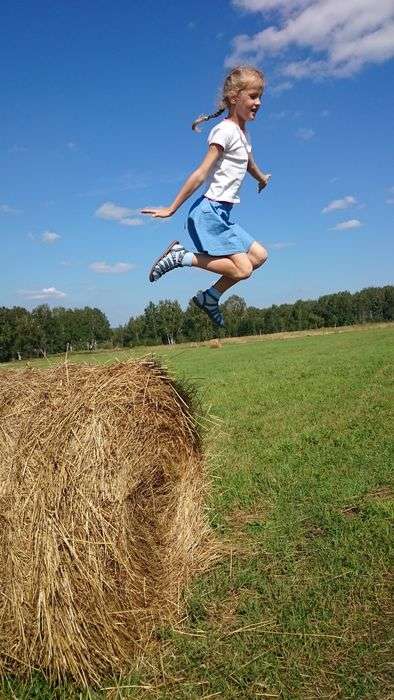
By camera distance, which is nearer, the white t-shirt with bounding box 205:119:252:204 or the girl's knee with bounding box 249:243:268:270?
the white t-shirt with bounding box 205:119:252:204

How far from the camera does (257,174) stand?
610cm

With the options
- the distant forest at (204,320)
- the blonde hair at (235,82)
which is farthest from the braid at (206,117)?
the distant forest at (204,320)

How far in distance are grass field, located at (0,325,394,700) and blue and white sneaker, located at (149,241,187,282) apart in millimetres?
883

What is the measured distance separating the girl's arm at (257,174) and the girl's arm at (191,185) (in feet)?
2.18

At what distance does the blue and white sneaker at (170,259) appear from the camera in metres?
5.64

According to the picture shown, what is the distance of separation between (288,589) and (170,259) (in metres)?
3.12

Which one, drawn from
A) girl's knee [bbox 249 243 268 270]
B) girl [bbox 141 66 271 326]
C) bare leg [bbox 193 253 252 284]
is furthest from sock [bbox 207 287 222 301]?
girl's knee [bbox 249 243 268 270]

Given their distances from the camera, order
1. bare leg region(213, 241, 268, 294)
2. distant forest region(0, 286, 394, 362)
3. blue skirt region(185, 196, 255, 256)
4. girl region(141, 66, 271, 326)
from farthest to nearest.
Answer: distant forest region(0, 286, 394, 362), bare leg region(213, 241, 268, 294), blue skirt region(185, 196, 255, 256), girl region(141, 66, 271, 326)

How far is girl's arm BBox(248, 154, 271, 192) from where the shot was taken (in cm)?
590

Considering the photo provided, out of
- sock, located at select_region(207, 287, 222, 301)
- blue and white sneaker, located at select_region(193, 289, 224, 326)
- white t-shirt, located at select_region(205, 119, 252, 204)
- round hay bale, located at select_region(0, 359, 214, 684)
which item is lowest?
round hay bale, located at select_region(0, 359, 214, 684)

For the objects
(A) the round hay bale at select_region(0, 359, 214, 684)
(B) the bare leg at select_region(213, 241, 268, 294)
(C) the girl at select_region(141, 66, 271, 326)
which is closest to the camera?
(A) the round hay bale at select_region(0, 359, 214, 684)

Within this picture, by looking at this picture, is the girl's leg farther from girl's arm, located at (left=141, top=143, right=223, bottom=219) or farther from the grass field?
the grass field

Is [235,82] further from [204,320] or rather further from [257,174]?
[204,320]

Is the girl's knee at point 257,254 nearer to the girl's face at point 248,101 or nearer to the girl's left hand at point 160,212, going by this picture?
the girl's left hand at point 160,212
